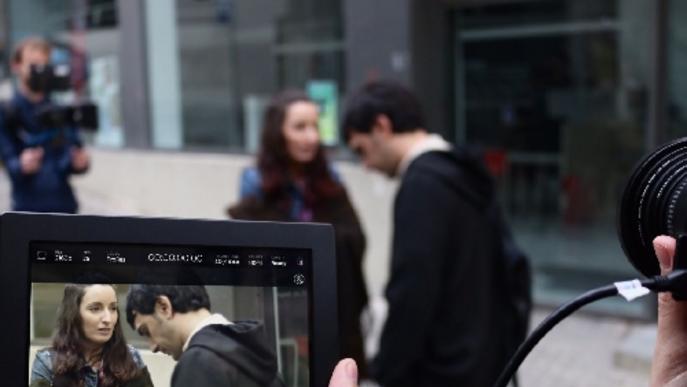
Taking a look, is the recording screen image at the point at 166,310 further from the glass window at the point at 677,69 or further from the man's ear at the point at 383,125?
the glass window at the point at 677,69

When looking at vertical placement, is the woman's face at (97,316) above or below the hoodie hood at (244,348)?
above

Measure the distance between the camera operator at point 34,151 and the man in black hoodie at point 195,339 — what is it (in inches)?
156

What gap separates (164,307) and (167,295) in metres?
0.02

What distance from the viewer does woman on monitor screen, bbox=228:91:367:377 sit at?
141 inches

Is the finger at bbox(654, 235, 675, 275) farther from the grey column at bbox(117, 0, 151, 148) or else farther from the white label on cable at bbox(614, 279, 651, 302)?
the grey column at bbox(117, 0, 151, 148)

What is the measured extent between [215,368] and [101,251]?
0.21 m

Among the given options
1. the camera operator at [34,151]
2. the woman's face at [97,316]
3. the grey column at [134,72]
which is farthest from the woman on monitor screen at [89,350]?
the grey column at [134,72]

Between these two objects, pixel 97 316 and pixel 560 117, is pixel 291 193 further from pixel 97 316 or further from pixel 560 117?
pixel 560 117

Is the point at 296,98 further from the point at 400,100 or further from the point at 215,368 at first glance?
the point at 215,368

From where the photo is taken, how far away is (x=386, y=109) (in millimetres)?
3207

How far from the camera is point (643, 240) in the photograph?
126 cm

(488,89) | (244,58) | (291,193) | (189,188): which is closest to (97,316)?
(291,193)

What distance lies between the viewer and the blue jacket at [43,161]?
16.4ft

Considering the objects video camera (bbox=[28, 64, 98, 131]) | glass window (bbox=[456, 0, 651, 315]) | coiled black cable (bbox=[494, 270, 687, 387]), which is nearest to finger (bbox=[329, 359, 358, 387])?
coiled black cable (bbox=[494, 270, 687, 387])
